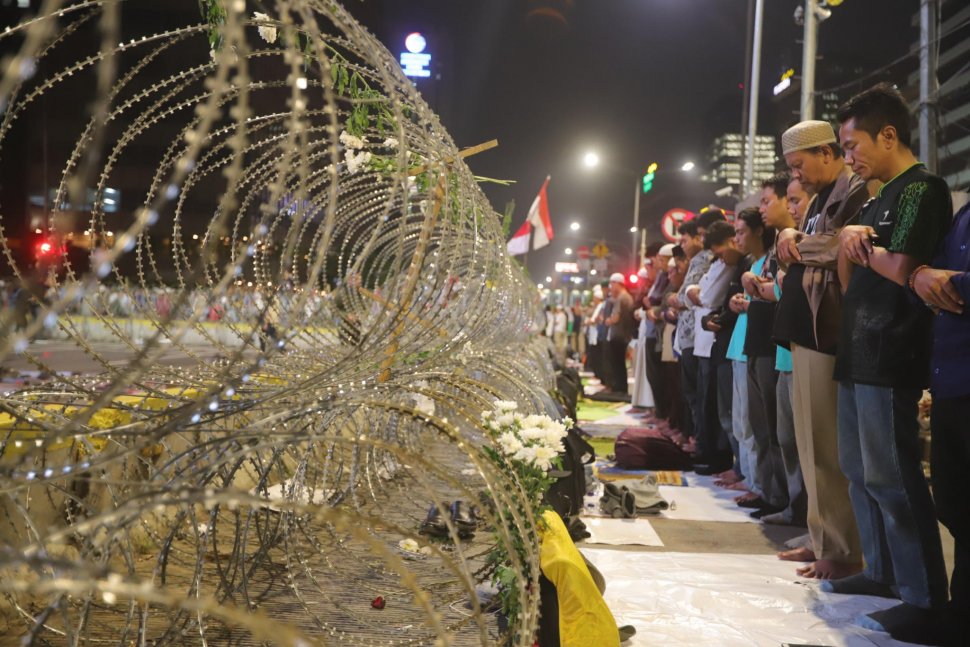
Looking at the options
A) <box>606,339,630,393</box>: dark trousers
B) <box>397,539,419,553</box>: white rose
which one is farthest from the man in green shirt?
<box>606,339,630,393</box>: dark trousers

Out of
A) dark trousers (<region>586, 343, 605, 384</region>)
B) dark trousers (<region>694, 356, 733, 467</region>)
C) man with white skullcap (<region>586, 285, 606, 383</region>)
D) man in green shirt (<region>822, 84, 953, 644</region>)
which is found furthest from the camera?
dark trousers (<region>586, 343, 605, 384</region>)

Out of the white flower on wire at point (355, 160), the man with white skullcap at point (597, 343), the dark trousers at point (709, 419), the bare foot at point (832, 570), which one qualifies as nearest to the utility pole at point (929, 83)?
the dark trousers at point (709, 419)

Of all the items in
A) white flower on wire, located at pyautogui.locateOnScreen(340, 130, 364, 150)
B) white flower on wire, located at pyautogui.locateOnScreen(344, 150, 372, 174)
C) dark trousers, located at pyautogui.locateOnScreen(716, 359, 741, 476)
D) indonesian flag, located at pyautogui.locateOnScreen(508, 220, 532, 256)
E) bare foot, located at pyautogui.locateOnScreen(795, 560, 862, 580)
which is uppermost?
indonesian flag, located at pyautogui.locateOnScreen(508, 220, 532, 256)

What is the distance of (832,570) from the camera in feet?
Result: 13.5

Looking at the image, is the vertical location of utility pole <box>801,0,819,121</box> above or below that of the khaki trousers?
above

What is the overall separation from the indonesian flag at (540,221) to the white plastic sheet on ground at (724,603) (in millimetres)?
14443

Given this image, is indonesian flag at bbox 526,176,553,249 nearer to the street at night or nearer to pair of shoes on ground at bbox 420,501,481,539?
the street at night

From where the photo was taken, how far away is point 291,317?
60.2 inches

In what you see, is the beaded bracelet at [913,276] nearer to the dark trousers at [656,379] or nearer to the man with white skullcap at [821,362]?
the man with white skullcap at [821,362]

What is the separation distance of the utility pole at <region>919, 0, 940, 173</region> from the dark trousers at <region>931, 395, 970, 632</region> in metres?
6.35

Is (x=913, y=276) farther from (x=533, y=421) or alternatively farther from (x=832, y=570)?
(x=832, y=570)

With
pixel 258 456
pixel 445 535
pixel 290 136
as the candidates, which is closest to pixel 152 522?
pixel 258 456

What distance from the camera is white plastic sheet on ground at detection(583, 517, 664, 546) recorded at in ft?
15.8

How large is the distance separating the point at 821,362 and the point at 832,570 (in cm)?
108
